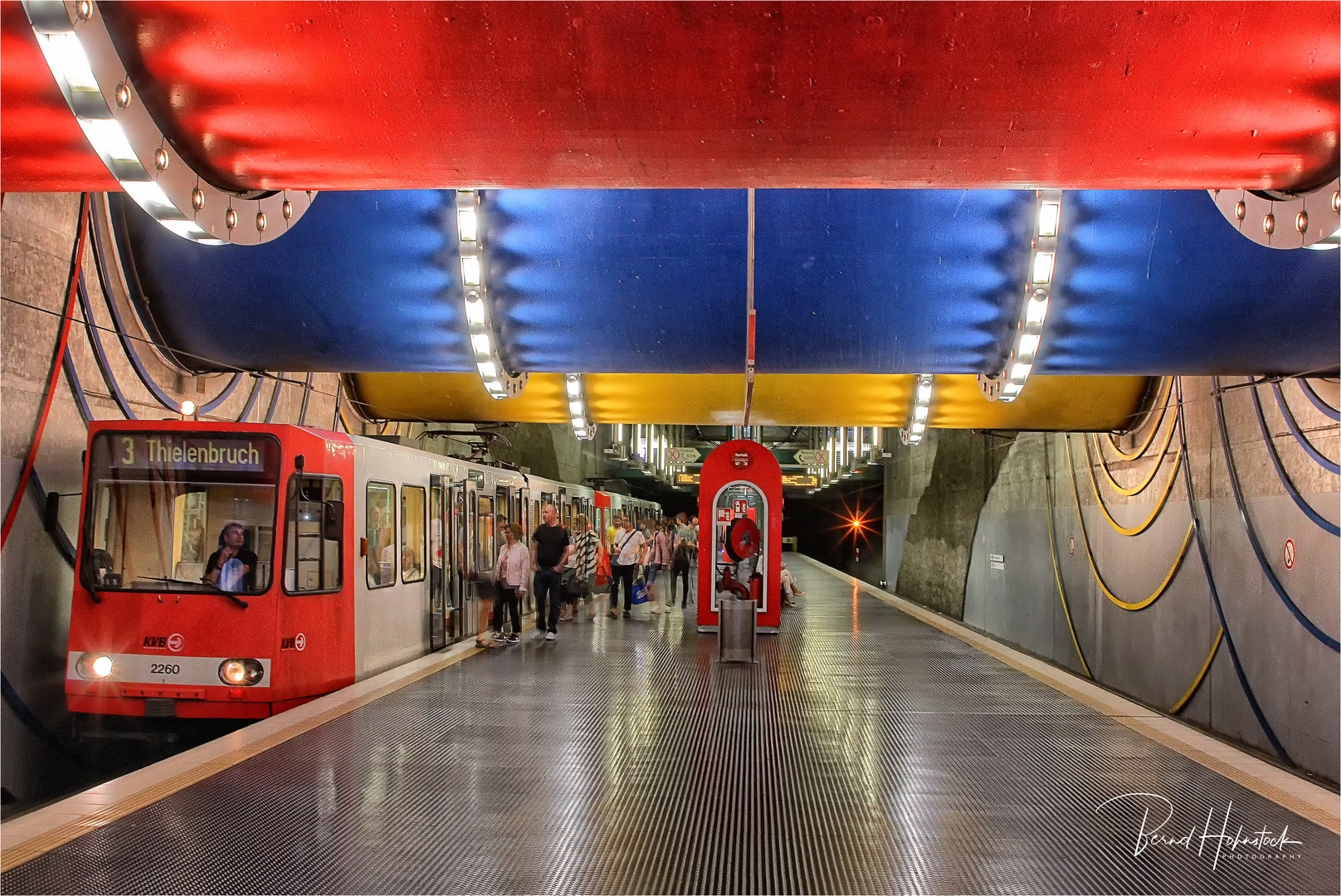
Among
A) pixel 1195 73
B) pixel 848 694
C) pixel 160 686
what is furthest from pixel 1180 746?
pixel 160 686

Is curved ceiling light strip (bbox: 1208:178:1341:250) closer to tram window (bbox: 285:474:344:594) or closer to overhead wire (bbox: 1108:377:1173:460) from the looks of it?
tram window (bbox: 285:474:344:594)

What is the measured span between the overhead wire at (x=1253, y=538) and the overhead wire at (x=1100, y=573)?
122cm

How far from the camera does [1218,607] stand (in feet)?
37.8

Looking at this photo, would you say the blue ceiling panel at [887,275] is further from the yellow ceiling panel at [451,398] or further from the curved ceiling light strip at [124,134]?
the yellow ceiling panel at [451,398]

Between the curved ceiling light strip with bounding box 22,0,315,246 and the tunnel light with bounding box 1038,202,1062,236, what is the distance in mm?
5685

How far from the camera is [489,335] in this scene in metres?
9.52

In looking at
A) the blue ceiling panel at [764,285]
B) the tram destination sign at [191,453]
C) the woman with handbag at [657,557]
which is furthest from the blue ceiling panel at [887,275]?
the woman with handbag at [657,557]

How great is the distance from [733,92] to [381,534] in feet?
25.9

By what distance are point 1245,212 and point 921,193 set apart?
313cm

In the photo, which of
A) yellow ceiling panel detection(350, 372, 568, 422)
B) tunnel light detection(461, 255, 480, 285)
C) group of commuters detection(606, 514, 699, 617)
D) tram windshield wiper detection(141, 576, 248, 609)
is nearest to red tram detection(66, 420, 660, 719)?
tram windshield wiper detection(141, 576, 248, 609)

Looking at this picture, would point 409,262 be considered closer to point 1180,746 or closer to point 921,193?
point 921,193

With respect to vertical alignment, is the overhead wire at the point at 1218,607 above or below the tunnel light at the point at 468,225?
below

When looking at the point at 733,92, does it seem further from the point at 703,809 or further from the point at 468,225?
the point at 468,225

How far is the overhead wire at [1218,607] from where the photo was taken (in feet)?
33.6
